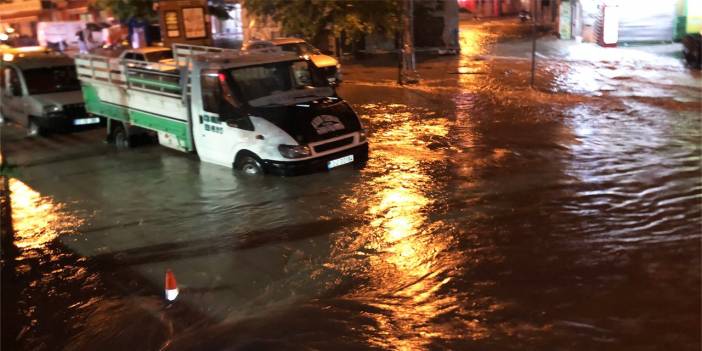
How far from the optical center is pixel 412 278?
20.2ft

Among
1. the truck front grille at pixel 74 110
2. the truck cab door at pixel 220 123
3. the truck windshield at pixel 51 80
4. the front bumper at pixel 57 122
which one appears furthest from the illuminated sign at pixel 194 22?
the truck cab door at pixel 220 123

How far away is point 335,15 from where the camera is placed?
23.7 meters

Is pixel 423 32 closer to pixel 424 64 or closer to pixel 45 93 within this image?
pixel 424 64

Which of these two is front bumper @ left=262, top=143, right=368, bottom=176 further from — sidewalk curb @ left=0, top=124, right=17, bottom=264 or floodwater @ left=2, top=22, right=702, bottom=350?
sidewalk curb @ left=0, top=124, right=17, bottom=264

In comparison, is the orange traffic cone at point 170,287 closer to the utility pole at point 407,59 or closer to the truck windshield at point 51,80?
the truck windshield at point 51,80

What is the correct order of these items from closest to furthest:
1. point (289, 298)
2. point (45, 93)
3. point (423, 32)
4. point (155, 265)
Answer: point (289, 298) → point (155, 265) → point (45, 93) → point (423, 32)

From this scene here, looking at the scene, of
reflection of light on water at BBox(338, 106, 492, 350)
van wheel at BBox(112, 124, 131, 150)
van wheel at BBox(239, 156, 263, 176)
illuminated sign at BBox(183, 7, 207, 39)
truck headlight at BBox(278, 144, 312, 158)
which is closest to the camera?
reflection of light on water at BBox(338, 106, 492, 350)

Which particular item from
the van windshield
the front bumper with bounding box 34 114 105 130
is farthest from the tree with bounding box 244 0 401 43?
the front bumper with bounding box 34 114 105 130

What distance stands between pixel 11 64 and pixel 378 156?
9.80 metres

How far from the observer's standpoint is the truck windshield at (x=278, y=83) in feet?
32.0

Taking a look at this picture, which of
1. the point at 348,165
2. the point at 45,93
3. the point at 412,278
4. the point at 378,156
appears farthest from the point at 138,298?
the point at 45,93

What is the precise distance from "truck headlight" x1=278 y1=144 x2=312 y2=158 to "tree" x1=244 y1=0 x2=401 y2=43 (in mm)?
15146

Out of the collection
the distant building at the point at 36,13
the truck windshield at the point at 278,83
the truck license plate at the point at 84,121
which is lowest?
the truck license plate at the point at 84,121

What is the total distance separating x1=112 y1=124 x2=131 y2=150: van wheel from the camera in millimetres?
13023
